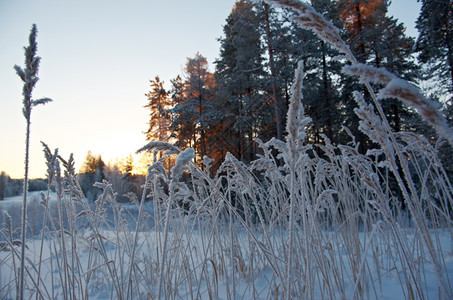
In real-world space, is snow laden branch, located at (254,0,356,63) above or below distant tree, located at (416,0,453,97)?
below

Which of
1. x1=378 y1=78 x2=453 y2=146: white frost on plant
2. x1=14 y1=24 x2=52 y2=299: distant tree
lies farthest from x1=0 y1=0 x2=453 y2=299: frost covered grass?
x1=14 y1=24 x2=52 y2=299: distant tree

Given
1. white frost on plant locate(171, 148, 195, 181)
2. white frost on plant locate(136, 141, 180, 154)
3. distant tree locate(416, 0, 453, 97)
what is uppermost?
distant tree locate(416, 0, 453, 97)

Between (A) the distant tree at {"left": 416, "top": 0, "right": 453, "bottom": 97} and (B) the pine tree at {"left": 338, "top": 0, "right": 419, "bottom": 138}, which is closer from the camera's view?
(A) the distant tree at {"left": 416, "top": 0, "right": 453, "bottom": 97}

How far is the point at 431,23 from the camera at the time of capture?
351 inches

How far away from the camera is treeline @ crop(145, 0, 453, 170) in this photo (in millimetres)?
12625

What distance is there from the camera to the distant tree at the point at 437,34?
28.6 feet

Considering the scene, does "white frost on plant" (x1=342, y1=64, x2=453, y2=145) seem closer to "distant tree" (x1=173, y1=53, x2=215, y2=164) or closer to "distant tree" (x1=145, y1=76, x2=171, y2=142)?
"distant tree" (x1=173, y1=53, x2=215, y2=164)

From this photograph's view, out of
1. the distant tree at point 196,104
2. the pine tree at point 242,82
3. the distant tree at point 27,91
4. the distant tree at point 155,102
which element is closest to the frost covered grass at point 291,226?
the distant tree at point 27,91

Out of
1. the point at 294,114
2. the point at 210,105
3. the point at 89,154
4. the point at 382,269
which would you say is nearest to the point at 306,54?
the point at 210,105

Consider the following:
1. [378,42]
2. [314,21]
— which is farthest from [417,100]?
[378,42]

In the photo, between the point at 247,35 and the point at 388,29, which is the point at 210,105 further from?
the point at 388,29

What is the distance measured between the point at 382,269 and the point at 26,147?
3073 mm

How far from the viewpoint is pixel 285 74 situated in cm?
1567

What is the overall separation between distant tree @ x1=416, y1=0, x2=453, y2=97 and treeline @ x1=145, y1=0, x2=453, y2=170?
4 cm
